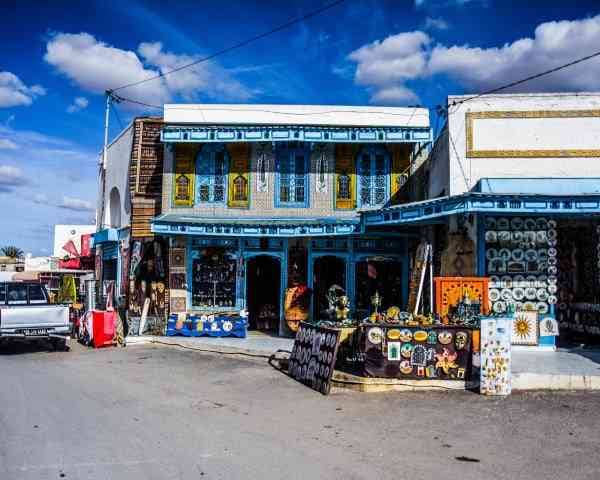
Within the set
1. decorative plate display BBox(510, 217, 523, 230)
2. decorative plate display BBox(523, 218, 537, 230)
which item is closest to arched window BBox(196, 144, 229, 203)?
decorative plate display BBox(510, 217, 523, 230)

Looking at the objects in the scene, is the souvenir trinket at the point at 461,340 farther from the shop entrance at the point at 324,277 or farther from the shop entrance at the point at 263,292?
the shop entrance at the point at 263,292

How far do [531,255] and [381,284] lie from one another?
5.04 meters

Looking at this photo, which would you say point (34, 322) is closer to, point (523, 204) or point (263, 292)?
point (263, 292)

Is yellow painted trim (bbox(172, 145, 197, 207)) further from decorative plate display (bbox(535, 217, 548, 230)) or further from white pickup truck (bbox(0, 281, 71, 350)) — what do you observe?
decorative plate display (bbox(535, 217, 548, 230))

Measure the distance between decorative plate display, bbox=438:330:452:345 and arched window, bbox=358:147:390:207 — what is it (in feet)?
26.0

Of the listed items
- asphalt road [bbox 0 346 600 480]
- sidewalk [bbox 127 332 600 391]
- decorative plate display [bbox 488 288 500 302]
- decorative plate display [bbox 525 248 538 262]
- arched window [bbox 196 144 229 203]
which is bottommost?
asphalt road [bbox 0 346 600 480]

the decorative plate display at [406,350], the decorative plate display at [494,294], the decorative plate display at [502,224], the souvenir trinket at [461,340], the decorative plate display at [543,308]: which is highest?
the decorative plate display at [502,224]

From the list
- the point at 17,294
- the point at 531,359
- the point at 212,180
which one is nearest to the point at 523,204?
the point at 531,359

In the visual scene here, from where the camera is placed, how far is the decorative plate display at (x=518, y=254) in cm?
1314

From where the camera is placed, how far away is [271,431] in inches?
285

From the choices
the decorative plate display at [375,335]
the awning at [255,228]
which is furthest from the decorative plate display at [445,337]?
the awning at [255,228]

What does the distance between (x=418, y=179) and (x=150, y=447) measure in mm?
12914

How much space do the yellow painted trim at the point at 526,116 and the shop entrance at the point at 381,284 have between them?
4.51m

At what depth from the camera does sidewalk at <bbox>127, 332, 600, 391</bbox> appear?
9.70 m
